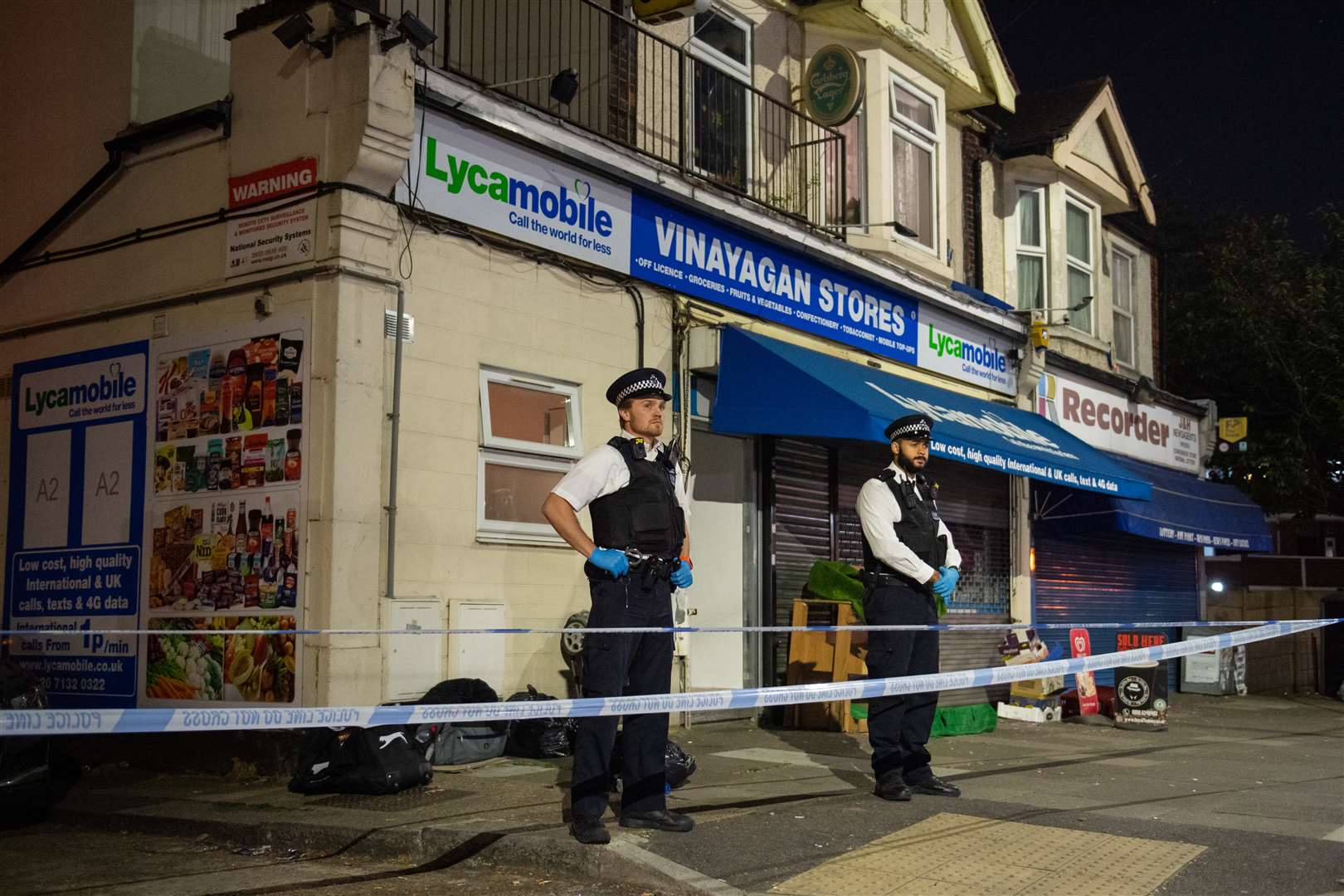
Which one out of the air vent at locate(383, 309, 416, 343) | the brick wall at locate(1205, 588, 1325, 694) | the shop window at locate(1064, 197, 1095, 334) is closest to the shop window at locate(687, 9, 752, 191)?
the air vent at locate(383, 309, 416, 343)

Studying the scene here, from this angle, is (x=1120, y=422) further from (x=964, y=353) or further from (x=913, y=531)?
(x=913, y=531)

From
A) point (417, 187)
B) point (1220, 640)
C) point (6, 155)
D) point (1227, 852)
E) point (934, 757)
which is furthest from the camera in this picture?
point (6, 155)

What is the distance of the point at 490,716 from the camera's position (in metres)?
5.55

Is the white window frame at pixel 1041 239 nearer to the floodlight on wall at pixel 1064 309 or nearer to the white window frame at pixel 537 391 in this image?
the floodlight on wall at pixel 1064 309

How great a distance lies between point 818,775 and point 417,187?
442cm

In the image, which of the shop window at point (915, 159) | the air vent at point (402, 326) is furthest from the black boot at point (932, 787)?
the shop window at point (915, 159)

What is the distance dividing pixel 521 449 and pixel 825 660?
323cm

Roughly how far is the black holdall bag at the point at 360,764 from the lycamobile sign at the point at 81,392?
308cm

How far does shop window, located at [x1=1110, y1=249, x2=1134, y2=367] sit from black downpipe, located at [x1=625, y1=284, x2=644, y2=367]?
36.9 feet

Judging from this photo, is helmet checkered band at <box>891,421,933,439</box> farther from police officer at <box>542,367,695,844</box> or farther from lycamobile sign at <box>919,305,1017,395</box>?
lycamobile sign at <box>919,305,1017,395</box>

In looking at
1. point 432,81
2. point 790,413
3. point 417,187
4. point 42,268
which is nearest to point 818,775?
point 790,413

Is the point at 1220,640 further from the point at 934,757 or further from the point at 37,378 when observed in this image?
the point at 37,378

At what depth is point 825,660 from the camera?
11.0m

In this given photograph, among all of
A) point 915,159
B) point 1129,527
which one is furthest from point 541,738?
point 1129,527
